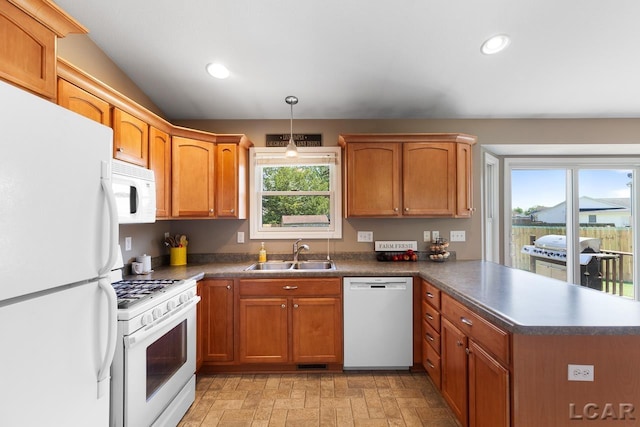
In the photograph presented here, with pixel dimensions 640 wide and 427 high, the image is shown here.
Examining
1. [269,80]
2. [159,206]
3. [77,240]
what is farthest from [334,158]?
[77,240]

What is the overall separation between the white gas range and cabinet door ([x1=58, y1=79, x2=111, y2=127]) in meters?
1.01

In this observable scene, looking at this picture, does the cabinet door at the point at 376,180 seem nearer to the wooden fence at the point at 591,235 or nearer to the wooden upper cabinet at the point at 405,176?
the wooden upper cabinet at the point at 405,176

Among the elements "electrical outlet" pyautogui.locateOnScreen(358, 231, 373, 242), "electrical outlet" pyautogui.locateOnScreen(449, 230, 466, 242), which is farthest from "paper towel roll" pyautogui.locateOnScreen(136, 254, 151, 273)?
"electrical outlet" pyautogui.locateOnScreen(449, 230, 466, 242)

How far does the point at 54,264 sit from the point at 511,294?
218 centimetres

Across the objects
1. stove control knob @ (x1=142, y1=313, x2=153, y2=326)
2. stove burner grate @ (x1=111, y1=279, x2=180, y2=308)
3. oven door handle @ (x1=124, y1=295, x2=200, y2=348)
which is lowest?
oven door handle @ (x1=124, y1=295, x2=200, y2=348)

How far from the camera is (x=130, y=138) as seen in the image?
2219 millimetres

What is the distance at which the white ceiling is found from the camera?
203 centimetres

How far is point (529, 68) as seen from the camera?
100 inches

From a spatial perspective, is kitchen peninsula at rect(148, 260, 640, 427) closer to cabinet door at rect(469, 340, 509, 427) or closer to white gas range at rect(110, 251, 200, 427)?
cabinet door at rect(469, 340, 509, 427)

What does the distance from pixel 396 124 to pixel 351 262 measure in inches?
61.3

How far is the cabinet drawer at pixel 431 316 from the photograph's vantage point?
2291 mm

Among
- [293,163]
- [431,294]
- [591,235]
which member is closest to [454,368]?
[431,294]

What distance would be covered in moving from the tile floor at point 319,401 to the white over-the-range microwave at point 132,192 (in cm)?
142

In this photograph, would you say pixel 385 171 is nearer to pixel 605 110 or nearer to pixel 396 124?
pixel 396 124
